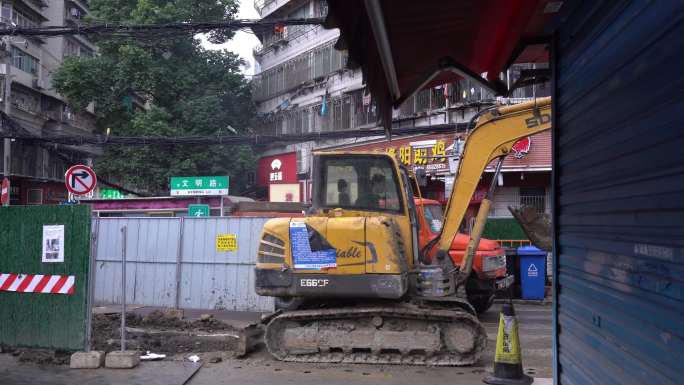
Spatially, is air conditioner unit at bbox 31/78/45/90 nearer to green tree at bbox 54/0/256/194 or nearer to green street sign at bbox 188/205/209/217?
green tree at bbox 54/0/256/194

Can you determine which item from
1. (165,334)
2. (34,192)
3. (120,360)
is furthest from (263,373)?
(34,192)

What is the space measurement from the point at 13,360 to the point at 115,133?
992 inches

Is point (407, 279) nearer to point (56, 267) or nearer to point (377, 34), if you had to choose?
point (56, 267)

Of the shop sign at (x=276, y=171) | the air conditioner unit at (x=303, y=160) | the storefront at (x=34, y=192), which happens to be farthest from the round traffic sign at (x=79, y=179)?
the storefront at (x=34, y=192)

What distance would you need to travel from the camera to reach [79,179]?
14.1 meters

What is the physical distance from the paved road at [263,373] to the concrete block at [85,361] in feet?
0.42

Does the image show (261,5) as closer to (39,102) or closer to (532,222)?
(39,102)

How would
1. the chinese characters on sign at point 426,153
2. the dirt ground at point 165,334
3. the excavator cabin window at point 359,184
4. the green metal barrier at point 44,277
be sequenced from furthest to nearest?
1. the chinese characters on sign at point 426,153
2. the dirt ground at point 165,334
3. the excavator cabin window at point 359,184
4. the green metal barrier at point 44,277

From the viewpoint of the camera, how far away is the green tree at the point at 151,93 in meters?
30.4

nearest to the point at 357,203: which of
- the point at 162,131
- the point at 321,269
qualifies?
the point at 321,269

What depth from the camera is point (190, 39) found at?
32.8m

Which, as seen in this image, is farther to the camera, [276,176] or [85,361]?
[276,176]

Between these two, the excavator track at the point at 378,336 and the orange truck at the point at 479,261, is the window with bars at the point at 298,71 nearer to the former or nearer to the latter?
the orange truck at the point at 479,261

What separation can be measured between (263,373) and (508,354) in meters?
3.12
